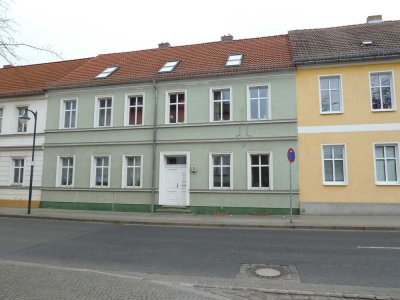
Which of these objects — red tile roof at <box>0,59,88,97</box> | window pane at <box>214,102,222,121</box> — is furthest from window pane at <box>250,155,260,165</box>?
red tile roof at <box>0,59,88,97</box>

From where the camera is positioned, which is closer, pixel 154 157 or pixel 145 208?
pixel 145 208

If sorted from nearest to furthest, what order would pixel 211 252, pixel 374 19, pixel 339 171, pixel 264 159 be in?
1. pixel 211 252
2. pixel 339 171
3. pixel 264 159
4. pixel 374 19

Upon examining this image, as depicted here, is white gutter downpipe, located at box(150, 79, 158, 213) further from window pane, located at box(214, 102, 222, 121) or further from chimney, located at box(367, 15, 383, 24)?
chimney, located at box(367, 15, 383, 24)

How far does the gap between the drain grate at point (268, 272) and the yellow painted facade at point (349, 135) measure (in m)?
9.70

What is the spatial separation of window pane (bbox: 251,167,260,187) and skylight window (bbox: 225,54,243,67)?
5.83m

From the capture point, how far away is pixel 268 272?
6.80 metres

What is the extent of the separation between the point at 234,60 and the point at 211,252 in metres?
13.3

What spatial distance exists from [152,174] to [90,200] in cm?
397

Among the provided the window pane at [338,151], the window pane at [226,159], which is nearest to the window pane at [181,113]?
the window pane at [226,159]

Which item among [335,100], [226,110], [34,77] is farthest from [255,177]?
[34,77]

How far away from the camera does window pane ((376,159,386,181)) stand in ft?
51.6

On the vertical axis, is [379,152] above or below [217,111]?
below

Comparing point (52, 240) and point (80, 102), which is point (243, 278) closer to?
point (52, 240)

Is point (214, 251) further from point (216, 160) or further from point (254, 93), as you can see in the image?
point (254, 93)
